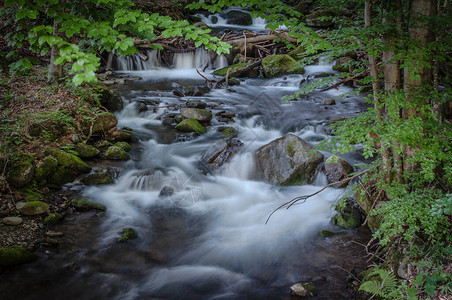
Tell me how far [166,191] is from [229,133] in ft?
11.2

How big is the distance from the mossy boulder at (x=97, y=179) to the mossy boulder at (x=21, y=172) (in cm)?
106

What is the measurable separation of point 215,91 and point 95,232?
30.1 feet

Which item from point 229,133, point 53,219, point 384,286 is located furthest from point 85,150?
point 384,286

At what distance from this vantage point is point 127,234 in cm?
542

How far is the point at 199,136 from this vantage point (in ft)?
31.1

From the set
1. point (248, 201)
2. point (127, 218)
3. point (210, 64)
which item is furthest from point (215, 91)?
point (127, 218)

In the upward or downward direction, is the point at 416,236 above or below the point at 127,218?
above

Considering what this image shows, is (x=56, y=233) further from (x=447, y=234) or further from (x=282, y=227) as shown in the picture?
(x=447, y=234)

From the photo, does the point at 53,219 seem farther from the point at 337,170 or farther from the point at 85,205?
the point at 337,170

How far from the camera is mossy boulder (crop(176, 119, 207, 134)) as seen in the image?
9594mm

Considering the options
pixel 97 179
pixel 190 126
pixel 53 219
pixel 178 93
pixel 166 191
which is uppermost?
pixel 178 93

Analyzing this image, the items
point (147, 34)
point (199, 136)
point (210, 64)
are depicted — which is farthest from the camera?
point (210, 64)

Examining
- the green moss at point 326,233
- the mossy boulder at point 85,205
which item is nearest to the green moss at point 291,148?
the green moss at point 326,233

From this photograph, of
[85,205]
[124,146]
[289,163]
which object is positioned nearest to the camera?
[85,205]
